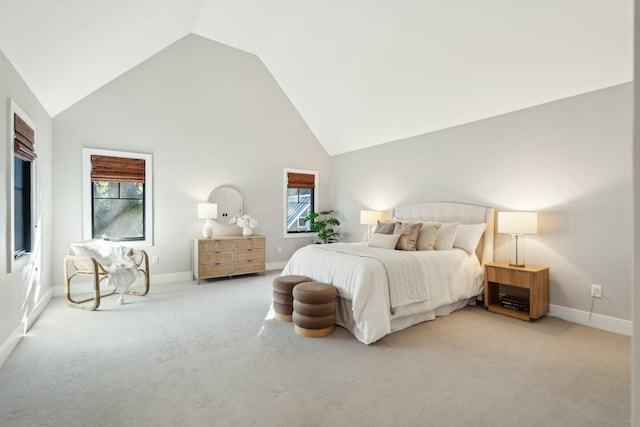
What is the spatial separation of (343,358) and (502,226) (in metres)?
2.42

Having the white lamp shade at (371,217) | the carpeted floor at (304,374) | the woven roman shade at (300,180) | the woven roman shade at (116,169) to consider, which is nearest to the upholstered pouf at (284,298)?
the carpeted floor at (304,374)

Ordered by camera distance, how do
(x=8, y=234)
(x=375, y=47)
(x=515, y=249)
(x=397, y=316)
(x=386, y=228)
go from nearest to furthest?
(x=8, y=234) → (x=397, y=316) → (x=515, y=249) → (x=375, y=47) → (x=386, y=228)

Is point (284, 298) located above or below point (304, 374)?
above

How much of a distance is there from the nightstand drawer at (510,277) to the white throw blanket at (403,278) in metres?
0.98

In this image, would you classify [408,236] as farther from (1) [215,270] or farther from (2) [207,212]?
(2) [207,212]

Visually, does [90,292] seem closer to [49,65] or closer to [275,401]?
[49,65]

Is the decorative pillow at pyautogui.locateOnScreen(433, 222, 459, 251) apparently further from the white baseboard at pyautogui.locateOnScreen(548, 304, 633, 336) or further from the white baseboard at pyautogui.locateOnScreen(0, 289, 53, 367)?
the white baseboard at pyautogui.locateOnScreen(0, 289, 53, 367)

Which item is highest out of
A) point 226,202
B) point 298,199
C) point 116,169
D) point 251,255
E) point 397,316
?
point 116,169

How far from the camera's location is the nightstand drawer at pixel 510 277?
3.46 metres

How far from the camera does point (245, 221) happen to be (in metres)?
5.74

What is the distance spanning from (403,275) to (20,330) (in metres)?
3.65

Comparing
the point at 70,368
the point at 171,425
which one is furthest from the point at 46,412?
the point at 171,425

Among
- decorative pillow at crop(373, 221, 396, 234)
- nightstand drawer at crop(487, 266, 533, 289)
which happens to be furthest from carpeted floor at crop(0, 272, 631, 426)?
decorative pillow at crop(373, 221, 396, 234)

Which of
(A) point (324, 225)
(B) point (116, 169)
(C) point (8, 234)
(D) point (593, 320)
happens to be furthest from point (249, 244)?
(D) point (593, 320)
